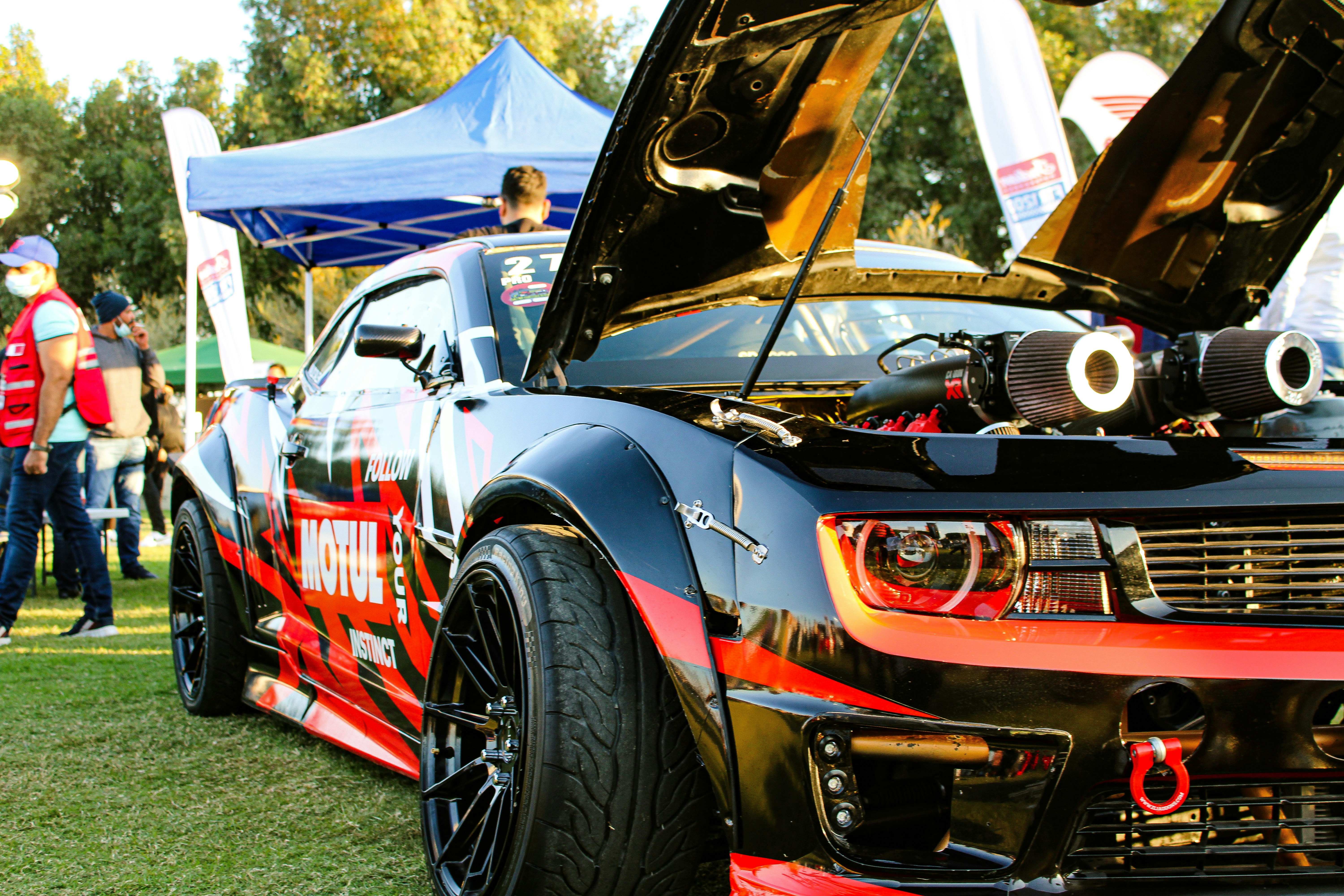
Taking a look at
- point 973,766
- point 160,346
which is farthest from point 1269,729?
point 160,346

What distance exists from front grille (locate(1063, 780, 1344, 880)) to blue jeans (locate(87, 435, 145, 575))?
25.2 feet

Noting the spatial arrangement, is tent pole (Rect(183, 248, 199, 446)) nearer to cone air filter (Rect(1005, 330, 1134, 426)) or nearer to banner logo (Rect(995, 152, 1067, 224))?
banner logo (Rect(995, 152, 1067, 224))

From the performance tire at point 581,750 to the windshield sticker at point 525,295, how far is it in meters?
0.87

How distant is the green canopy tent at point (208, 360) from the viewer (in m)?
20.8

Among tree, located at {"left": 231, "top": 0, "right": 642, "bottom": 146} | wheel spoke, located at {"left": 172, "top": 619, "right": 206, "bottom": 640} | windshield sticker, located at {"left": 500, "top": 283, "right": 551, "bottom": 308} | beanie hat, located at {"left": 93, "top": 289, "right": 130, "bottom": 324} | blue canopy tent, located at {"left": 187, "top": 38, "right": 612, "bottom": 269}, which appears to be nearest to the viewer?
windshield sticker, located at {"left": 500, "top": 283, "right": 551, "bottom": 308}

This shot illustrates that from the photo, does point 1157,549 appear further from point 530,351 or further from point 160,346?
point 160,346

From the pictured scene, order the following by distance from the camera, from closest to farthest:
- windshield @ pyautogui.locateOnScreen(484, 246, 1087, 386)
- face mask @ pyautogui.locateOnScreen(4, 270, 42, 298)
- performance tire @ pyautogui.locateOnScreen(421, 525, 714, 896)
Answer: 1. performance tire @ pyautogui.locateOnScreen(421, 525, 714, 896)
2. windshield @ pyautogui.locateOnScreen(484, 246, 1087, 386)
3. face mask @ pyautogui.locateOnScreen(4, 270, 42, 298)

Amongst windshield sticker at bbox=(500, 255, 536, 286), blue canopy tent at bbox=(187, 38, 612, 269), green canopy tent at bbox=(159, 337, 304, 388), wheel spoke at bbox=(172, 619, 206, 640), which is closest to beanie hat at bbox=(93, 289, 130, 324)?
blue canopy tent at bbox=(187, 38, 612, 269)

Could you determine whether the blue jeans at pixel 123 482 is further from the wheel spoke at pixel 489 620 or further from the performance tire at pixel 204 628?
the wheel spoke at pixel 489 620

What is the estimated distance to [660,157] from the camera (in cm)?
227

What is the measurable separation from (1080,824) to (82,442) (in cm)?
585

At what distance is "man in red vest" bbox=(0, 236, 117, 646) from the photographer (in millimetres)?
5914

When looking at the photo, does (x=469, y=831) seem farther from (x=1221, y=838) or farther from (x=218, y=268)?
(x=218, y=268)

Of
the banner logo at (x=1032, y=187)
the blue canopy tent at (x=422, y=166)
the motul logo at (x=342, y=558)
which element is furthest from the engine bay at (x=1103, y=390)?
the banner logo at (x=1032, y=187)
